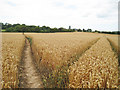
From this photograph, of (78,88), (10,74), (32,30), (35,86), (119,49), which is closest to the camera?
(78,88)

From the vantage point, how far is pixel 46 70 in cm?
407

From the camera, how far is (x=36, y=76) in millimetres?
4387

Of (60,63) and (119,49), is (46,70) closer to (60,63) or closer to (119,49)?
(60,63)

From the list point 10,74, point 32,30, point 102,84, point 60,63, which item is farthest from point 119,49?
point 32,30

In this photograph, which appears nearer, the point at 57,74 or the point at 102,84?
the point at 102,84

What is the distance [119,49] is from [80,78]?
8364 mm

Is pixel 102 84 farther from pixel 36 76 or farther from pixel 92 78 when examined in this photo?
pixel 36 76

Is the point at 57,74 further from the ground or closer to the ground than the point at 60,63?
closer to the ground

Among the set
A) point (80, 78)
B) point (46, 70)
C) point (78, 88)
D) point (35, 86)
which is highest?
point (80, 78)

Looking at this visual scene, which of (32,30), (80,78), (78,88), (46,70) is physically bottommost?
(46,70)

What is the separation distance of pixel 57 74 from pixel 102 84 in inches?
69.4

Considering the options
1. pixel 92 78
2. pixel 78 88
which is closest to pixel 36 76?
pixel 78 88

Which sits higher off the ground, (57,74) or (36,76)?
(57,74)

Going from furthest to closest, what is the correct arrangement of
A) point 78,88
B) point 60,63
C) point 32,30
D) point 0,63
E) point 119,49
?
point 32,30, point 119,49, point 60,63, point 0,63, point 78,88
